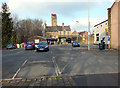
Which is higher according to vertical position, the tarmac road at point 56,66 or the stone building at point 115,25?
the stone building at point 115,25

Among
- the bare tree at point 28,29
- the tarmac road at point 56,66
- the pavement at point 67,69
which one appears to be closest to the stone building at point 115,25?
the tarmac road at point 56,66

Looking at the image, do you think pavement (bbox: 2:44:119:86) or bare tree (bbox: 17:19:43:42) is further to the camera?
bare tree (bbox: 17:19:43:42)

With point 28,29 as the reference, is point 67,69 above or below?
below

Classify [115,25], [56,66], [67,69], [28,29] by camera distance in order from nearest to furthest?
1. [67,69]
2. [56,66]
3. [115,25]
4. [28,29]

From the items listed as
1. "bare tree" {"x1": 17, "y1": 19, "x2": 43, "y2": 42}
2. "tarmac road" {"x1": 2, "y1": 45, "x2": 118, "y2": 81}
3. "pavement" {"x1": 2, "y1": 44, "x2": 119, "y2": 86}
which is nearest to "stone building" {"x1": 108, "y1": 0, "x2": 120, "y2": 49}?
"tarmac road" {"x1": 2, "y1": 45, "x2": 118, "y2": 81}

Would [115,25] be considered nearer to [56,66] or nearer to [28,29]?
[56,66]

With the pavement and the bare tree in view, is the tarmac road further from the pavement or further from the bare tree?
the bare tree

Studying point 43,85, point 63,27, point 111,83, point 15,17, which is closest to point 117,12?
point 111,83

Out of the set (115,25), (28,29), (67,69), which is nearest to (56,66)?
(67,69)

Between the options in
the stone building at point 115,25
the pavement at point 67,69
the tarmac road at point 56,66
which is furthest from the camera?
the stone building at point 115,25

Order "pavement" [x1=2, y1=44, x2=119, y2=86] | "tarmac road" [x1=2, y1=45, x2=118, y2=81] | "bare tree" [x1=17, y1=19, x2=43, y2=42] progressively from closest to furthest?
"pavement" [x1=2, y1=44, x2=119, y2=86] < "tarmac road" [x1=2, y1=45, x2=118, y2=81] < "bare tree" [x1=17, y1=19, x2=43, y2=42]

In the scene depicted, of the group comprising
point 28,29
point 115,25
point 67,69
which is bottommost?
point 67,69

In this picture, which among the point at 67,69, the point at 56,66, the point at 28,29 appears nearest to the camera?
the point at 67,69

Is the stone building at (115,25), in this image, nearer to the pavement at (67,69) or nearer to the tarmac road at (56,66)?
the tarmac road at (56,66)
